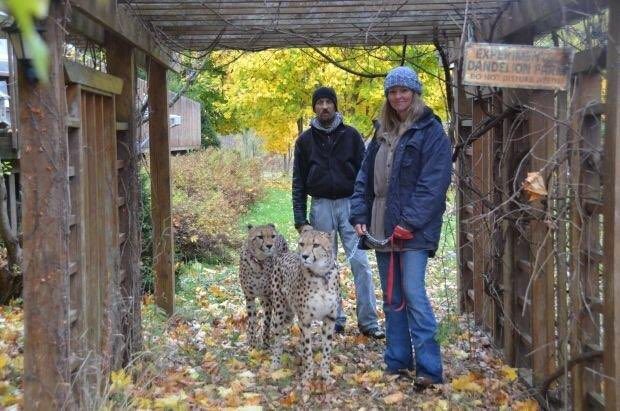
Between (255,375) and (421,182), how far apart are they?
7.27ft

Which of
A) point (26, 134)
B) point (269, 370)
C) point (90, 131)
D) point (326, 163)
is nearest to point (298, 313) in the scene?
point (269, 370)

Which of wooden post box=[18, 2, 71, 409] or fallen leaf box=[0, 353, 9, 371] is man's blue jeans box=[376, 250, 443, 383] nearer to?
wooden post box=[18, 2, 71, 409]

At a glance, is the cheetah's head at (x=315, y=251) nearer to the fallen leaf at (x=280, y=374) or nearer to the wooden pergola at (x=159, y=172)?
the fallen leaf at (x=280, y=374)

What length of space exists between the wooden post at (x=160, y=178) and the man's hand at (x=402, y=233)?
132 inches

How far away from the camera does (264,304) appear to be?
23.4ft

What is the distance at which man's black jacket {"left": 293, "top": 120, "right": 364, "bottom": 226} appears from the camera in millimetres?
7023

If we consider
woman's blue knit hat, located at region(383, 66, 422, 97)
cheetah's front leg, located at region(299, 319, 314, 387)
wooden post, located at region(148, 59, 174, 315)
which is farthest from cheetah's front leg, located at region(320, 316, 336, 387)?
wooden post, located at region(148, 59, 174, 315)

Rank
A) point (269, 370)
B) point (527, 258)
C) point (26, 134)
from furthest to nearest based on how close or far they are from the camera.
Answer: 1. point (269, 370)
2. point (527, 258)
3. point (26, 134)

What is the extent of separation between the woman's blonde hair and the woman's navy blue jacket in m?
0.06

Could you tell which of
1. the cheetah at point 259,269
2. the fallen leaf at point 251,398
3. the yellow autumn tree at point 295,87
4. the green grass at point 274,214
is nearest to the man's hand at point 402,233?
the fallen leaf at point 251,398

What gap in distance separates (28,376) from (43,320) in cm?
31

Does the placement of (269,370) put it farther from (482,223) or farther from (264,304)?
(482,223)

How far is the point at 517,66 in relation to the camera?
4.16 meters

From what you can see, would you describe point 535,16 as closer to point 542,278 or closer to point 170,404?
point 542,278
